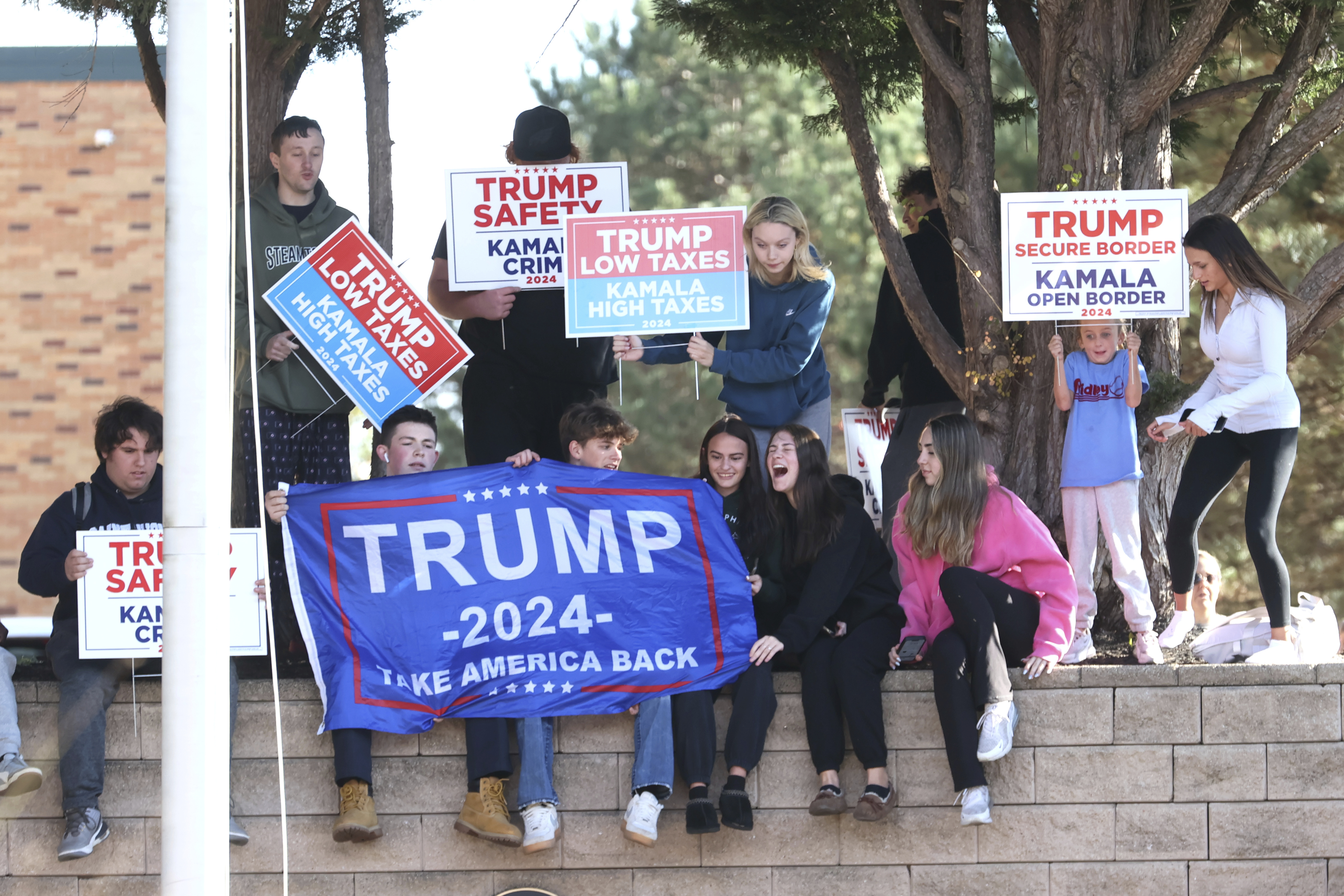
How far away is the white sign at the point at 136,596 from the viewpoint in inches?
208

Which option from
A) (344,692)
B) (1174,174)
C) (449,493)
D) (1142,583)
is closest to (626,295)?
(449,493)

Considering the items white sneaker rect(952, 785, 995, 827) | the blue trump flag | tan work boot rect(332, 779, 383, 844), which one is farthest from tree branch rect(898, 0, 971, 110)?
tan work boot rect(332, 779, 383, 844)

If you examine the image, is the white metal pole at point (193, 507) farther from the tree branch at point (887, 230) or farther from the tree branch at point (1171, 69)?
the tree branch at point (1171, 69)

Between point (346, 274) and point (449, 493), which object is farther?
point (346, 274)

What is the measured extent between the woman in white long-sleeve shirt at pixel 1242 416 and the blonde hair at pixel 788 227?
5.14 ft

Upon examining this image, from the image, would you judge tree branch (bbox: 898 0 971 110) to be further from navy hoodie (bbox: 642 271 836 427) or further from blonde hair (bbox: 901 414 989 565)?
blonde hair (bbox: 901 414 989 565)

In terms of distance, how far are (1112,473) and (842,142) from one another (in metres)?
14.8

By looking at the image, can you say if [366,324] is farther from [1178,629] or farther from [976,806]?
[1178,629]

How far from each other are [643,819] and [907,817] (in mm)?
1036

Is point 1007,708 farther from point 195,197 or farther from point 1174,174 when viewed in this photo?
point 1174,174

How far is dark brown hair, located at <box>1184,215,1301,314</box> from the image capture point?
18.0 feet

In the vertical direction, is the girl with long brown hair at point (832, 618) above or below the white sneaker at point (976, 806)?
above

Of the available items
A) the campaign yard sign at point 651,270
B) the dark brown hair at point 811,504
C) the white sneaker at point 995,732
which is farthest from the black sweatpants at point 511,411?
the white sneaker at point 995,732

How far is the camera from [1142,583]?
5613 mm
